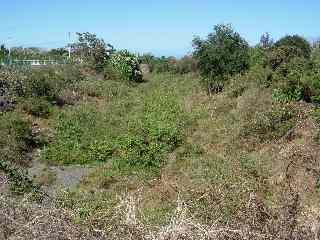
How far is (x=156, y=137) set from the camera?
14.9 meters

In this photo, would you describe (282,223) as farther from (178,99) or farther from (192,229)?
(178,99)

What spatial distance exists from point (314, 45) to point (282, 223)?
30707mm

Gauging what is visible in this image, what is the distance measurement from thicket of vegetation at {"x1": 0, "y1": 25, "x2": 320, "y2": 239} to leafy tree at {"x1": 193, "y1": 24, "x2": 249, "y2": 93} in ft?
0.16

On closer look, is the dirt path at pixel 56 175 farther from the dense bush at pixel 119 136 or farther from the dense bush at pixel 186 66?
the dense bush at pixel 186 66

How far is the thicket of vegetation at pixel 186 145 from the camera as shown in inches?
171

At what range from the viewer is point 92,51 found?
3581 centimetres

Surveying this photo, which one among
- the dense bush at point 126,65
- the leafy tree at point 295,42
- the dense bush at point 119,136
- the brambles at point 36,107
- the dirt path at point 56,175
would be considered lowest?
the dirt path at point 56,175

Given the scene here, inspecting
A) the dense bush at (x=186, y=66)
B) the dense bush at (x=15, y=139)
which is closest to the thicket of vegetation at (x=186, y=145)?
the dense bush at (x=15, y=139)

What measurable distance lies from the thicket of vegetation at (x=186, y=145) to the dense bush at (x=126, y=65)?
14.1 ft

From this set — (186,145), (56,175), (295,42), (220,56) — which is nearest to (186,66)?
(295,42)

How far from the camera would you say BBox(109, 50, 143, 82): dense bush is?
31.5 metres

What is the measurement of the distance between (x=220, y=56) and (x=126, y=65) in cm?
1049

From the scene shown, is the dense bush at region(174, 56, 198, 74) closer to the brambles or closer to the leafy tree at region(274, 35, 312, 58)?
the leafy tree at region(274, 35, 312, 58)

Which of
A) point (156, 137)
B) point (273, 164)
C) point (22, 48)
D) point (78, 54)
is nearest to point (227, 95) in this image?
point (156, 137)
